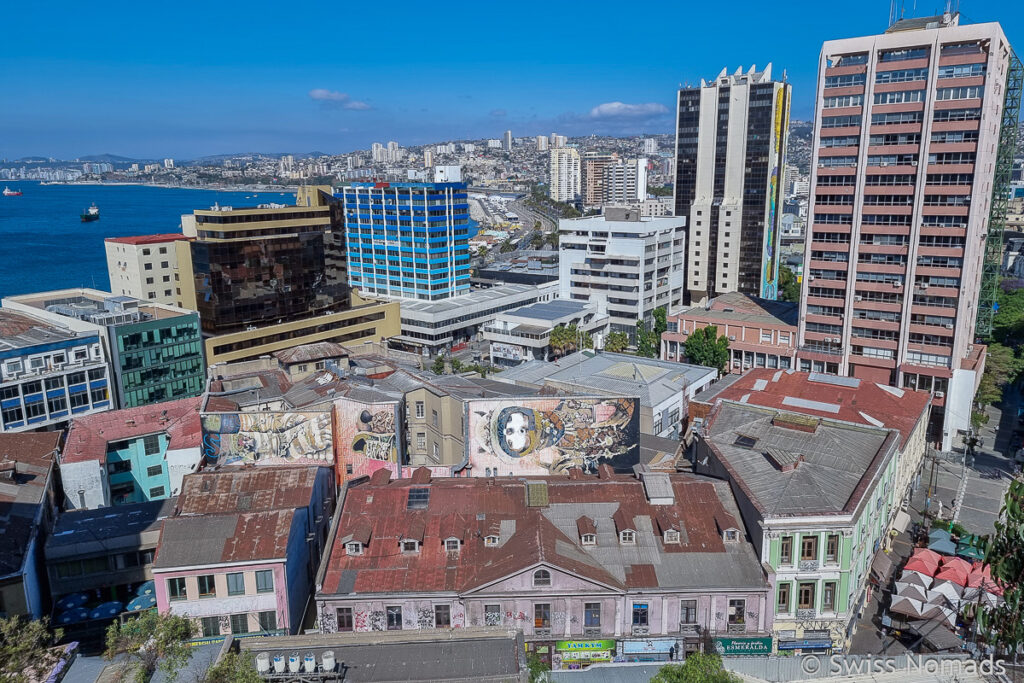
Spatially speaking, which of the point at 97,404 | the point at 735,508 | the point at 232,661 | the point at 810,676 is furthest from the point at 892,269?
the point at 97,404

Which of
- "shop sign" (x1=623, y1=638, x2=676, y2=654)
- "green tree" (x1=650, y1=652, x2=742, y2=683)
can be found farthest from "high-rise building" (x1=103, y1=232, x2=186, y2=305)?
"green tree" (x1=650, y1=652, x2=742, y2=683)

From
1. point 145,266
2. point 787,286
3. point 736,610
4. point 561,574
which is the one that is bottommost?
point 736,610

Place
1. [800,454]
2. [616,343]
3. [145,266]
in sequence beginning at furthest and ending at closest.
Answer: [145,266] → [616,343] → [800,454]

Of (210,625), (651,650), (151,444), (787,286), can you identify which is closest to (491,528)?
(651,650)

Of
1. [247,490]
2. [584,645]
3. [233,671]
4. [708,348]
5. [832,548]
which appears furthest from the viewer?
[708,348]

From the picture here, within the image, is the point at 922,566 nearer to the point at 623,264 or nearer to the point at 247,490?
the point at 247,490

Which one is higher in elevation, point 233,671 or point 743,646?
point 233,671

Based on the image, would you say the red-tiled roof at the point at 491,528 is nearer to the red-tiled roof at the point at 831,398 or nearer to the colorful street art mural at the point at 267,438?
the colorful street art mural at the point at 267,438

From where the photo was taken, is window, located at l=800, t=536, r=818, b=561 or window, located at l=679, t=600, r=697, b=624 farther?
window, located at l=800, t=536, r=818, b=561

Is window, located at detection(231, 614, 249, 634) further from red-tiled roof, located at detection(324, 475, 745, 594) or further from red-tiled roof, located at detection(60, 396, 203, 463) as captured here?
red-tiled roof, located at detection(60, 396, 203, 463)
